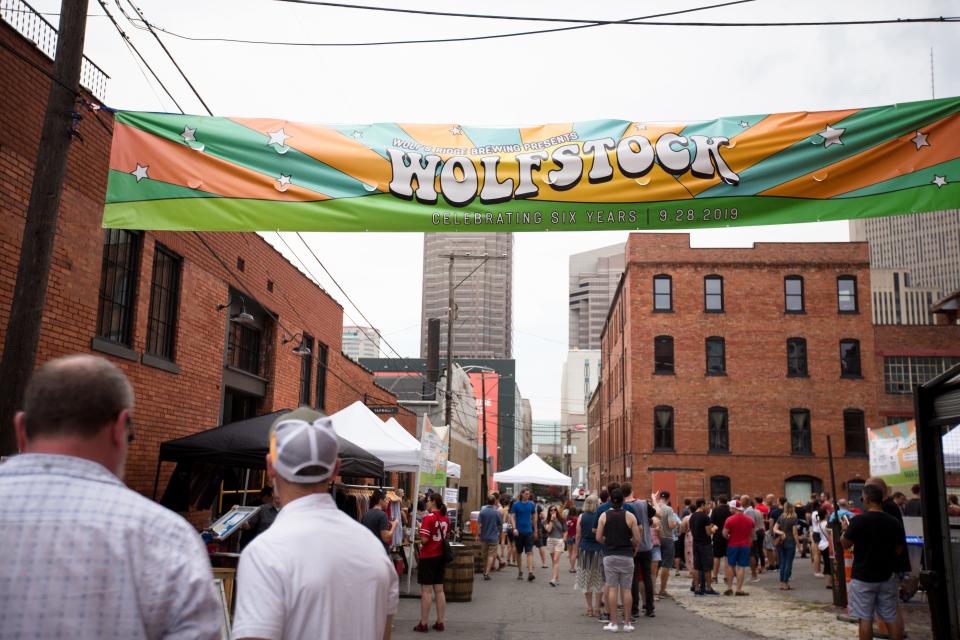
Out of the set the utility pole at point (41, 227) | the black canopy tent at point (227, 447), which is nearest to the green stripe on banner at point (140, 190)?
the utility pole at point (41, 227)

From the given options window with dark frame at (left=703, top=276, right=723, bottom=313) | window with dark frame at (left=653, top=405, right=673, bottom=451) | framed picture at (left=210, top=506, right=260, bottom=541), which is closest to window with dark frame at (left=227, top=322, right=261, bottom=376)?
framed picture at (left=210, top=506, right=260, bottom=541)

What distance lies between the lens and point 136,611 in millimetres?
2162

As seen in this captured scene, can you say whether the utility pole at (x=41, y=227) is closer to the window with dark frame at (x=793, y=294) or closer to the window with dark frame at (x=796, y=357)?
the window with dark frame at (x=796, y=357)

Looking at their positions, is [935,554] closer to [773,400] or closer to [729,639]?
[729,639]

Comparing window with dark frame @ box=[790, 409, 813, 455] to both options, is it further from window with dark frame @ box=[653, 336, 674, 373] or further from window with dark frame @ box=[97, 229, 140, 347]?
window with dark frame @ box=[97, 229, 140, 347]

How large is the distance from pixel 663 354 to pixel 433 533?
33677 millimetres

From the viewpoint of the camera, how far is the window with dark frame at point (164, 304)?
13.2 metres

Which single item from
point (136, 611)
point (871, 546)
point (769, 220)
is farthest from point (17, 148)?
point (871, 546)

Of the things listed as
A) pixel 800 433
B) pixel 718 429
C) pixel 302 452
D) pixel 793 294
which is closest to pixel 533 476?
pixel 718 429

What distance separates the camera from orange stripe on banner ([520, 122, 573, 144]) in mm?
8188

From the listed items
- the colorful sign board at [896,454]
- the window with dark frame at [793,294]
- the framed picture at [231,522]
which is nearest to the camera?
the framed picture at [231,522]

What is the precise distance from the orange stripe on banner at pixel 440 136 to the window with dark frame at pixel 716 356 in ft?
124

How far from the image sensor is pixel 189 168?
8055mm

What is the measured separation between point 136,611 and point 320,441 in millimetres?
1065
